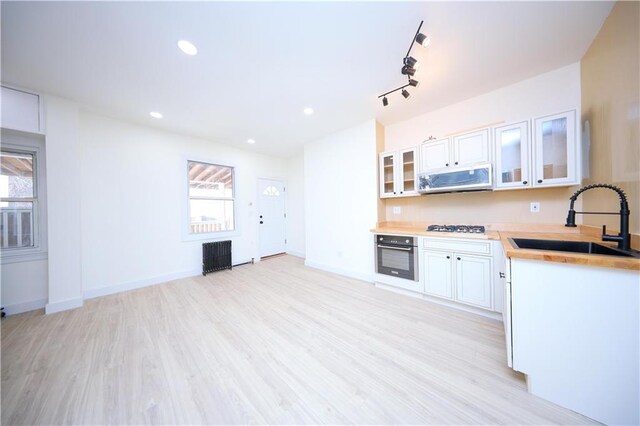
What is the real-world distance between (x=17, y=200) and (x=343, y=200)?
4.61 meters

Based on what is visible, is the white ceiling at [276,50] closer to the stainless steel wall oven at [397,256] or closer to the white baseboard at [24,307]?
the stainless steel wall oven at [397,256]

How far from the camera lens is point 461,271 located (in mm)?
2346

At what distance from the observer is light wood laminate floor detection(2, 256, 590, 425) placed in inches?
48.3

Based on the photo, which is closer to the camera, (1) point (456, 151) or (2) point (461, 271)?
(2) point (461, 271)

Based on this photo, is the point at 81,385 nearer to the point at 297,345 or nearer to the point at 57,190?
the point at 297,345

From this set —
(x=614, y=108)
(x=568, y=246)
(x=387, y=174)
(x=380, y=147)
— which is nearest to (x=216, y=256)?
(x=387, y=174)

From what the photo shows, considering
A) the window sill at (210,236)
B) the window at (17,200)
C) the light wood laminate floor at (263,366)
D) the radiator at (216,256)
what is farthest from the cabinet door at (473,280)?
the window at (17,200)

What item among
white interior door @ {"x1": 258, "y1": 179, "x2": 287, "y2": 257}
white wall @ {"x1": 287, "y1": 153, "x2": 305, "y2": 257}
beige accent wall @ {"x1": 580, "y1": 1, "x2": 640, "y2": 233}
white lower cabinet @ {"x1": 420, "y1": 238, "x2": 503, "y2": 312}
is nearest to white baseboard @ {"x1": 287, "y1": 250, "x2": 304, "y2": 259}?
white wall @ {"x1": 287, "y1": 153, "x2": 305, "y2": 257}

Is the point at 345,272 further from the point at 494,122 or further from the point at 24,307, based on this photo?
the point at 24,307

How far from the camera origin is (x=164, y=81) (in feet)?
7.56

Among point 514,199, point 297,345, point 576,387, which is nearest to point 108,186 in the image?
point 297,345

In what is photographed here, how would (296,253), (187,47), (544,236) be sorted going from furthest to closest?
1. (296,253)
2. (544,236)
3. (187,47)

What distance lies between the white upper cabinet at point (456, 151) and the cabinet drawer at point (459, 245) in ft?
3.32

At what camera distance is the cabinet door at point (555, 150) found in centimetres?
202
